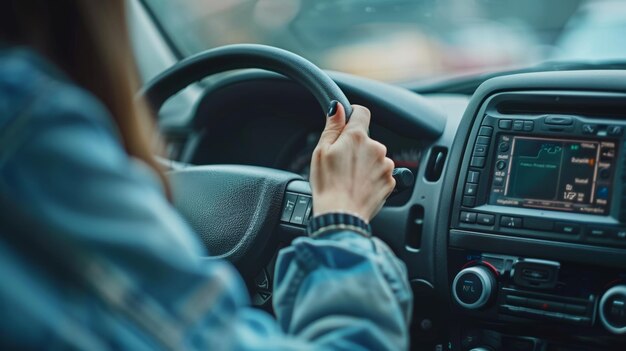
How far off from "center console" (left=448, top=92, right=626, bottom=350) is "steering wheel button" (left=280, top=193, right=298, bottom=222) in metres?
0.35

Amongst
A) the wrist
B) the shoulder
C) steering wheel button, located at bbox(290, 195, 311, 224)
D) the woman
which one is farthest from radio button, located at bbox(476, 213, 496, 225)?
the shoulder

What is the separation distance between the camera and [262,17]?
461 centimetres

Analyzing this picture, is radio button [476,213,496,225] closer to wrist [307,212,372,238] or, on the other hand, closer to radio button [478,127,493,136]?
radio button [478,127,493,136]

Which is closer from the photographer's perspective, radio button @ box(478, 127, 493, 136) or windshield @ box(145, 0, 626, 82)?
radio button @ box(478, 127, 493, 136)

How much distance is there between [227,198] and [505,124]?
64 cm

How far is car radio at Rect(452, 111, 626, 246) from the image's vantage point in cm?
154

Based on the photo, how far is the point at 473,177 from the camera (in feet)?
5.48

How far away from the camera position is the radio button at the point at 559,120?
1603 millimetres

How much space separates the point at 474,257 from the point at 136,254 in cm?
112

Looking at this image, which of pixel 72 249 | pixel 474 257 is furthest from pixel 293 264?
pixel 474 257

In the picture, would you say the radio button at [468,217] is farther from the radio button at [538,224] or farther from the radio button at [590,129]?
the radio button at [590,129]

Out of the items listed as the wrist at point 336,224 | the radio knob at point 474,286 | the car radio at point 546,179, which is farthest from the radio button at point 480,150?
the wrist at point 336,224

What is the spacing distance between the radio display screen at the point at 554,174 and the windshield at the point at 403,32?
483 mm

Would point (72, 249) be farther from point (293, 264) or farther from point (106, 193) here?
point (293, 264)
